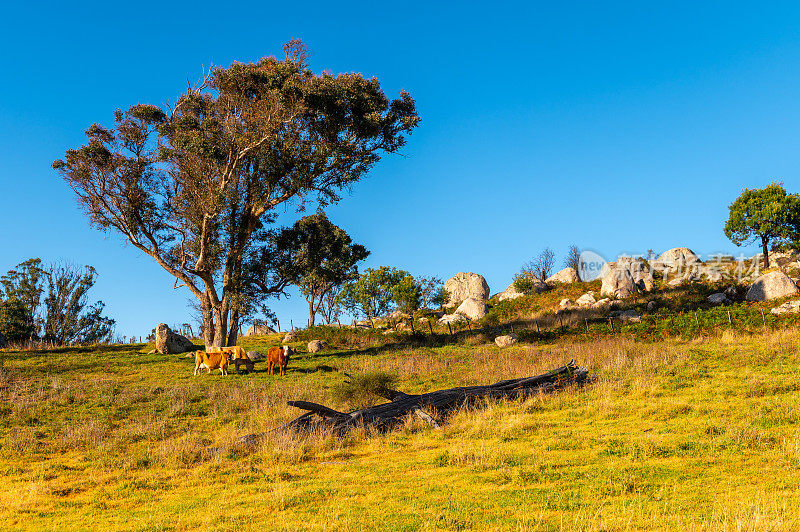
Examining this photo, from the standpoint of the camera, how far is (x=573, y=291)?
175 ft

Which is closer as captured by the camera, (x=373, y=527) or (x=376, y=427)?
(x=373, y=527)

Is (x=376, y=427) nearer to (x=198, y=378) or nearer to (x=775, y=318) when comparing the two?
(x=198, y=378)

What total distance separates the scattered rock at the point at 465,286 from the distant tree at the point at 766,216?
27773mm

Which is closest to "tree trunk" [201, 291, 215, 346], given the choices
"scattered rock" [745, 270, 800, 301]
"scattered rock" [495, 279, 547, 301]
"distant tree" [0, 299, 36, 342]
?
"distant tree" [0, 299, 36, 342]

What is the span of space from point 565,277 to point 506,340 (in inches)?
1112

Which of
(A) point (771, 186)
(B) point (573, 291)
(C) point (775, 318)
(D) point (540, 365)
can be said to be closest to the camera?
(D) point (540, 365)

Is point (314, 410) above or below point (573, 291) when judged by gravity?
below

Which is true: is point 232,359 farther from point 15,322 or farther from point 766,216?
point 766,216

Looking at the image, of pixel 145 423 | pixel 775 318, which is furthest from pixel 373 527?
pixel 775 318

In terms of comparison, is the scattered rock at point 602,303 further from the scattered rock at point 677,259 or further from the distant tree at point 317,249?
the distant tree at point 317,249

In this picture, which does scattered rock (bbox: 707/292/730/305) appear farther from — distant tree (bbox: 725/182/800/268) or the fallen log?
the fallen log

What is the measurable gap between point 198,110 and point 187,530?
103 feet

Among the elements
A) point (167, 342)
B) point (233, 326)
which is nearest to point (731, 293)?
point (233, 326)

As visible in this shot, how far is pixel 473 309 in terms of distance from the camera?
52.8 m
